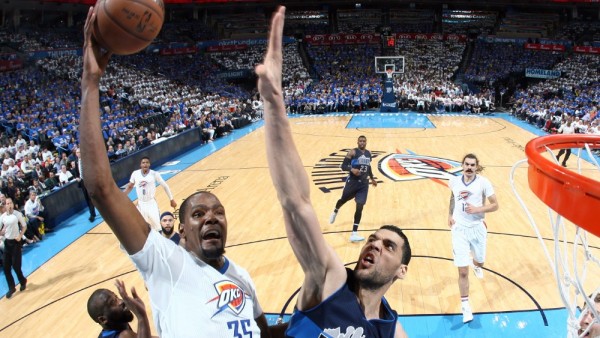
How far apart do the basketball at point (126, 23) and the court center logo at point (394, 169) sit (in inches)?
350

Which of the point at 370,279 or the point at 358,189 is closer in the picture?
the point at 370,279

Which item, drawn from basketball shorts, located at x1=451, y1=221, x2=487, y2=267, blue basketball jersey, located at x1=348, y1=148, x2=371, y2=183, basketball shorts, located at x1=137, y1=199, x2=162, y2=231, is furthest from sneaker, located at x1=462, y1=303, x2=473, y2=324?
basketball shorts, located at x1=137, y1=199, x2=162, y2=231

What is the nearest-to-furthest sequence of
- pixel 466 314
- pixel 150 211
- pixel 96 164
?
pixel 96 164
pixel 466 314
pixel 150 211

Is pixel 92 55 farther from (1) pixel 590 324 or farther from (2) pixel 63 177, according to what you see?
(2) pixel 63 177

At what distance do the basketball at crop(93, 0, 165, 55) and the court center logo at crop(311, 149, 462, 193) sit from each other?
8.89 m

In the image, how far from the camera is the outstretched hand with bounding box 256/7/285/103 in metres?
1.53

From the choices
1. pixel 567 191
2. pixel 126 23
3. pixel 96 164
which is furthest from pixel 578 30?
pixel 96 164

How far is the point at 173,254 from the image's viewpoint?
6.58 feet

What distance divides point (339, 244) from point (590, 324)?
4957mm

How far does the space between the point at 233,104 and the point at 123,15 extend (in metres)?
24.2

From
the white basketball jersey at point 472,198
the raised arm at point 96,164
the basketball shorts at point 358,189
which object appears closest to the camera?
the raised arm at point 96,164

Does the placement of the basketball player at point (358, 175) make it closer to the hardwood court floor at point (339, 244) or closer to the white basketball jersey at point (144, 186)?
the hardwood court floor at point (339, 244)

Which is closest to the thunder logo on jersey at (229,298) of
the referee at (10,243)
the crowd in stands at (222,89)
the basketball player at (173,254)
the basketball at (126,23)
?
the basketball player at (173,254)

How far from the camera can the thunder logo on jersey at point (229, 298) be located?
2035 mm
